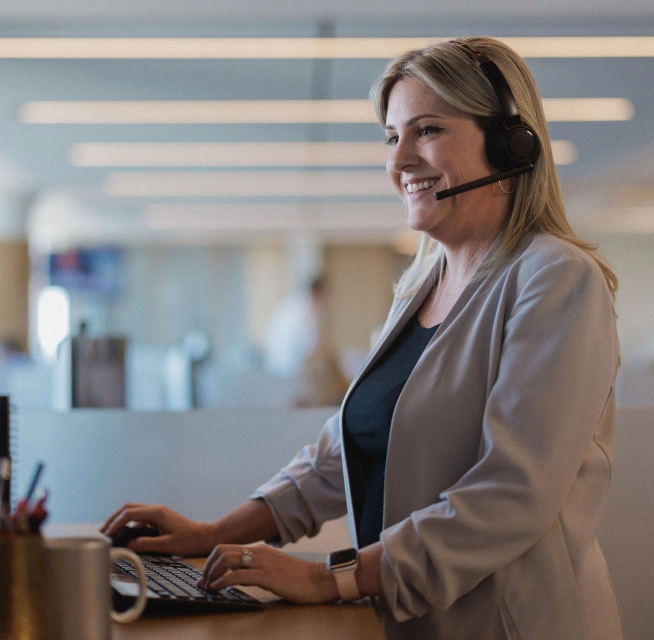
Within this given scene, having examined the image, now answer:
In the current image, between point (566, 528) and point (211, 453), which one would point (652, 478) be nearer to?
point (566, 528)

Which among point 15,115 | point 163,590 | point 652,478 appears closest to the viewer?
point 163,590

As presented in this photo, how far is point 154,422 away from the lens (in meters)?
1.67

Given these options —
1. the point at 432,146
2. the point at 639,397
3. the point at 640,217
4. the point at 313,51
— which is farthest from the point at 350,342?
the point at 432,146

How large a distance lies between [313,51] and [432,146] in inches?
93.3

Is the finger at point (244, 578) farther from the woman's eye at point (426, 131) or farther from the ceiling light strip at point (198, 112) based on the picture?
the ceiling light strip at point (198, 112)

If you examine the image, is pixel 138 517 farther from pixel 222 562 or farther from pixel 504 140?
pixel 504 140

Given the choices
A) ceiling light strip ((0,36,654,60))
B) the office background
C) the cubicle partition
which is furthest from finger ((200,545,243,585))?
ceiling light strip ((0,36,654,60))

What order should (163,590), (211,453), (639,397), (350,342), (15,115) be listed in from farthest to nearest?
(350,342)
(15,115)
(639,397)
(211,453)
(163,590)

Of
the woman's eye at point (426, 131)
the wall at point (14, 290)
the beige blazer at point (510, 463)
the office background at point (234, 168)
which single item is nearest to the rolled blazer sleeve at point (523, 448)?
the beige blazer at point (510, 463)

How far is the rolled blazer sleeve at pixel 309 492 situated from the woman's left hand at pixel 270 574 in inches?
13.4

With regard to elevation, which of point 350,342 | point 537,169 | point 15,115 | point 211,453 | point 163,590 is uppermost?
point 15,115

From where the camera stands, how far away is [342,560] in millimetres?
882

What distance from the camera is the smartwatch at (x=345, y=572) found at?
0.88m

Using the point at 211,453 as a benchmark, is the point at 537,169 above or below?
above
